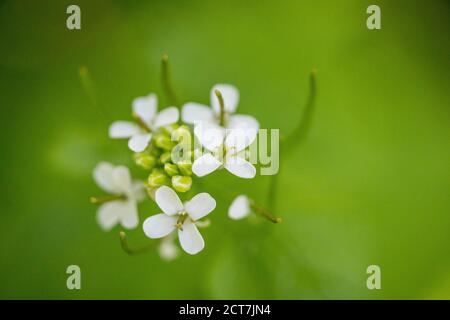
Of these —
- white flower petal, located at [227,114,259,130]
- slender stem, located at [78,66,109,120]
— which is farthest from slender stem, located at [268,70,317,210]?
slender stem, located at [78,66,109,120]

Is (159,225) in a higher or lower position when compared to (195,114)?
lower

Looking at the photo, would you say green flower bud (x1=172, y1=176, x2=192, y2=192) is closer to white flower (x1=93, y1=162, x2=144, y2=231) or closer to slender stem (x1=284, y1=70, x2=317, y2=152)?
white flower (x1=93, y1=162, x2=144, y2=231)

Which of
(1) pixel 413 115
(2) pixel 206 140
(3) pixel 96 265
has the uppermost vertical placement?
(1) pixel 413 115

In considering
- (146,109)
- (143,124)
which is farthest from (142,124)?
(146,109)

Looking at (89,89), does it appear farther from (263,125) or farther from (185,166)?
(263,125)
